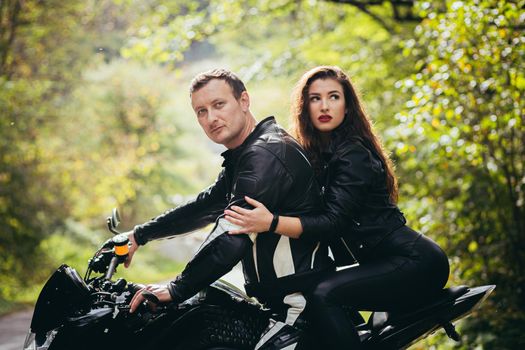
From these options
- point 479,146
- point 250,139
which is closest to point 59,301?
point 250,139

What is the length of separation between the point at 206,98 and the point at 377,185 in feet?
3.01

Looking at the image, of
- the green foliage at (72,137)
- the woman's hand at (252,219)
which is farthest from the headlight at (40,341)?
the green foliage at (72,137)

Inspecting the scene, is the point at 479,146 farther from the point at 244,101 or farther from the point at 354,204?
the point at 244,101

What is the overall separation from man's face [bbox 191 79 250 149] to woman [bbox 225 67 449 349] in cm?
45

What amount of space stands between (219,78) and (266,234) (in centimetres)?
77

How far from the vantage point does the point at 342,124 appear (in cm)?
306

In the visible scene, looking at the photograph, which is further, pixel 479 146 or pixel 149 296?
pixel 479 146

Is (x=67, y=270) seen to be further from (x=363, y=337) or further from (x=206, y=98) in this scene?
(x=363, y=337)


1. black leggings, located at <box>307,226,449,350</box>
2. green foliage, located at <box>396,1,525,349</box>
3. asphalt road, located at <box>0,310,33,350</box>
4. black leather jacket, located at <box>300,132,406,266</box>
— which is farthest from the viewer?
asphalt road, located at <box>0,310,33,350</box>

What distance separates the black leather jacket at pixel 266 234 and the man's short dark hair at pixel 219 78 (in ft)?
0.67

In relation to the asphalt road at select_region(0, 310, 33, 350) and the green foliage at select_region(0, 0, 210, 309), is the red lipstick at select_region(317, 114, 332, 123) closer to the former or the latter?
the asphalt road at select_region(0, 310, 33, 350)

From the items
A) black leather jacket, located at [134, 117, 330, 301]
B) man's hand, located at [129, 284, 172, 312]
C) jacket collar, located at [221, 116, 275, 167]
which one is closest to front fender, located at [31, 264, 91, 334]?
man's hand, located at [129, 284, 172, 312]

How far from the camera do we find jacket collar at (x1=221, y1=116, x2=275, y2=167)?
269cm

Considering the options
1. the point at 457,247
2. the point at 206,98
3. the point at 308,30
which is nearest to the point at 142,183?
the point at 308,30
